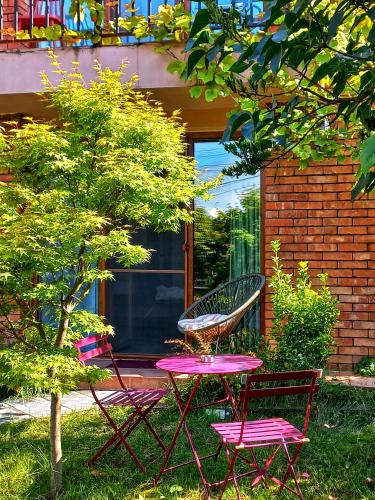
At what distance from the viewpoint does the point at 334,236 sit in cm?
622

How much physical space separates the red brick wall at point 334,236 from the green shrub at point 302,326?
0.55m

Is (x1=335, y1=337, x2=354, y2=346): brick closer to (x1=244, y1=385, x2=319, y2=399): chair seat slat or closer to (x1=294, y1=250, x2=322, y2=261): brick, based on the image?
(x1=294, y1=250, x2=322, y2=261): brick

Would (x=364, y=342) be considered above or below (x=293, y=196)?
below

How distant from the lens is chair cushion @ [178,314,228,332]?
558 centimetres

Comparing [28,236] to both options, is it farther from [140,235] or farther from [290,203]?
[140,235]

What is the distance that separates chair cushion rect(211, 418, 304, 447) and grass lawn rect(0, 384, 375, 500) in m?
0.42

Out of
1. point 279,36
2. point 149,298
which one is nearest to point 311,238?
point 149,298

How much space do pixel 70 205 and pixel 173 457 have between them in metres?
1.98

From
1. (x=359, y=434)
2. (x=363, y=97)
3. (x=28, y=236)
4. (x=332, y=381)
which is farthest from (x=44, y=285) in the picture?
(x=332, y=381)

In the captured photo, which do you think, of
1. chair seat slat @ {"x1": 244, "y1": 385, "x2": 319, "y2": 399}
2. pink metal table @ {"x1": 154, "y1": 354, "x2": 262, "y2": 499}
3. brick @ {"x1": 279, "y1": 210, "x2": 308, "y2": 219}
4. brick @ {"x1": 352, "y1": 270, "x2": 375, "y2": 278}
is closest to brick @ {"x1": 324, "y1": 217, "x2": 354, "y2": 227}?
brick @ {"x1": 279, "y1": 210, "x2": 308, "y2": 219}

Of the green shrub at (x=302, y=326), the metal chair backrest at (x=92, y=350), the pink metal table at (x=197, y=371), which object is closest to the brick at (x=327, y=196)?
the green shrub at (x=302, y=326)

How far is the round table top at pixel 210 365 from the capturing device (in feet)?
12.3

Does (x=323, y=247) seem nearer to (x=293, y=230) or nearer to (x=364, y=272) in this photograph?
(x=293, y=230)

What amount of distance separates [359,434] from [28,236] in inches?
117
